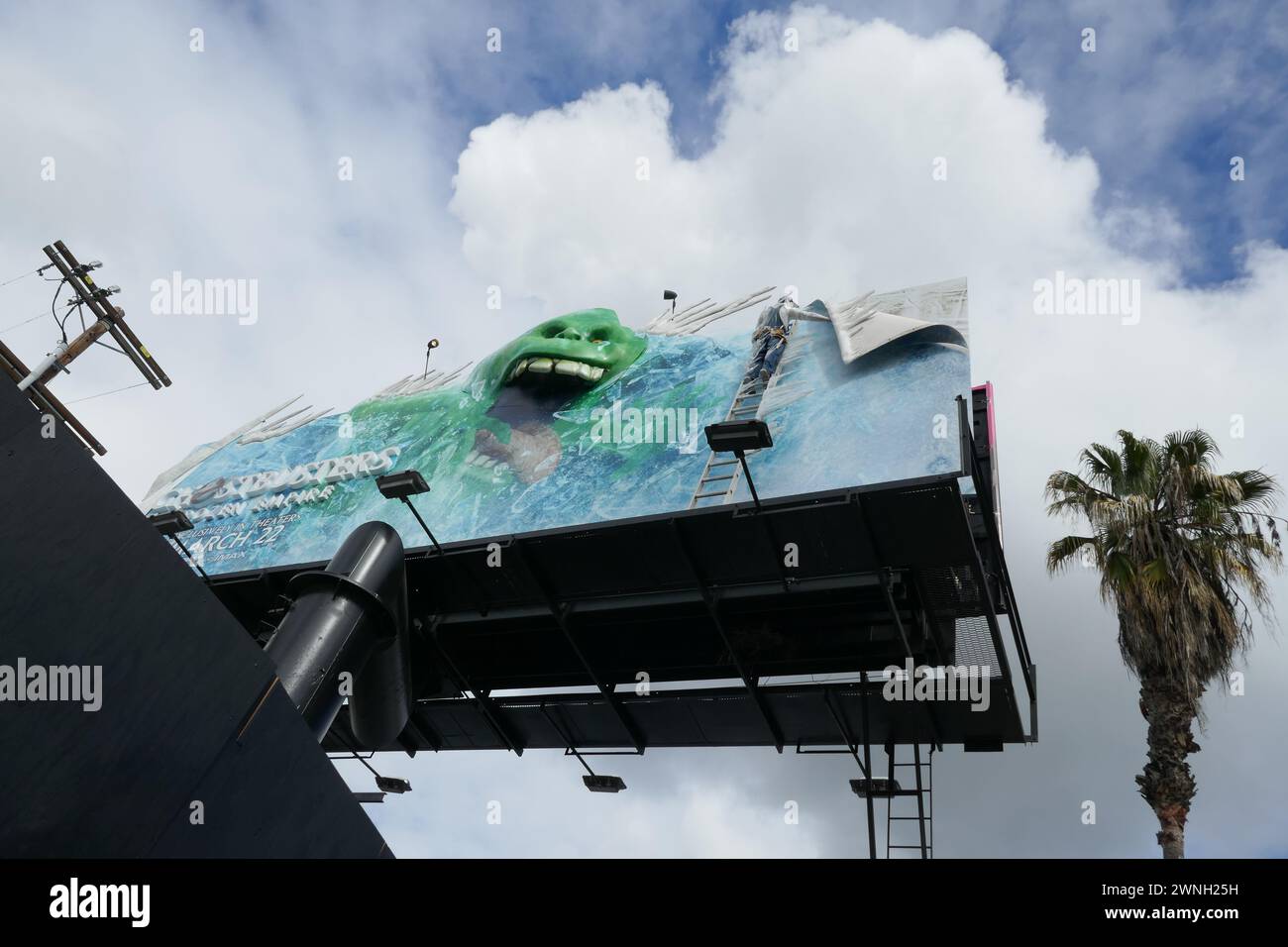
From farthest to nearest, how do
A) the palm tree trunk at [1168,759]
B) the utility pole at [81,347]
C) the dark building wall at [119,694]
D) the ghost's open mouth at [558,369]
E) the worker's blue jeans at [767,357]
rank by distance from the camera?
the utility pole at [81,347] < the ghost's open mouth at [558,369] < the worker's blue jeans at [767,357] < the palm tree trunk at [1168,759] < the dark building wall at [119,694]

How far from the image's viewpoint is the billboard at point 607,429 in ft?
44.2

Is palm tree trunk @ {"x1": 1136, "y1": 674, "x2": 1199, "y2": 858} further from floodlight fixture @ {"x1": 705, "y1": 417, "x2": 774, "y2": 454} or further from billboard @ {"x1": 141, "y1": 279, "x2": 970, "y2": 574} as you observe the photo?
floodlight fixture @ {"x1": 705, "y1": 417, "x2": 774, "y2": 454}

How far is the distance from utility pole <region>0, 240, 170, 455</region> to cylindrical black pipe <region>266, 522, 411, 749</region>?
37.4 ft

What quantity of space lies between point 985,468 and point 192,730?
459 inches

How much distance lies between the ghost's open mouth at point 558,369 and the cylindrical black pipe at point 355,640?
4.76m

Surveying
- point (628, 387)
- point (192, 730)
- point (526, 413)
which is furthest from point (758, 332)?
point (192, 730)

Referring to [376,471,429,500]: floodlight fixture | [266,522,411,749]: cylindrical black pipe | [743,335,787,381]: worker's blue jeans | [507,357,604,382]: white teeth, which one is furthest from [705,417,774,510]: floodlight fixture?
[507,357,604,382]: white teeth

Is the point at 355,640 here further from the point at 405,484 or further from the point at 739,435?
the point at 739,435

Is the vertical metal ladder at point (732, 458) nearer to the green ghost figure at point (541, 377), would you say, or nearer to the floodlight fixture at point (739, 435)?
the floodlight fixture at point (739, 435)

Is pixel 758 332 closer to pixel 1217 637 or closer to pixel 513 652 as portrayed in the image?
pixel 513 652

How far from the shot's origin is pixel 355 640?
12.3 metres

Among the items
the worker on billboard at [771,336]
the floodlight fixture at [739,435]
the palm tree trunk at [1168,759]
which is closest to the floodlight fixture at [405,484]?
Result: the floodlight fixture at [739,435]

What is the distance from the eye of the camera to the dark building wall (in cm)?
539

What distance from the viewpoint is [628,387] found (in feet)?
55.0
